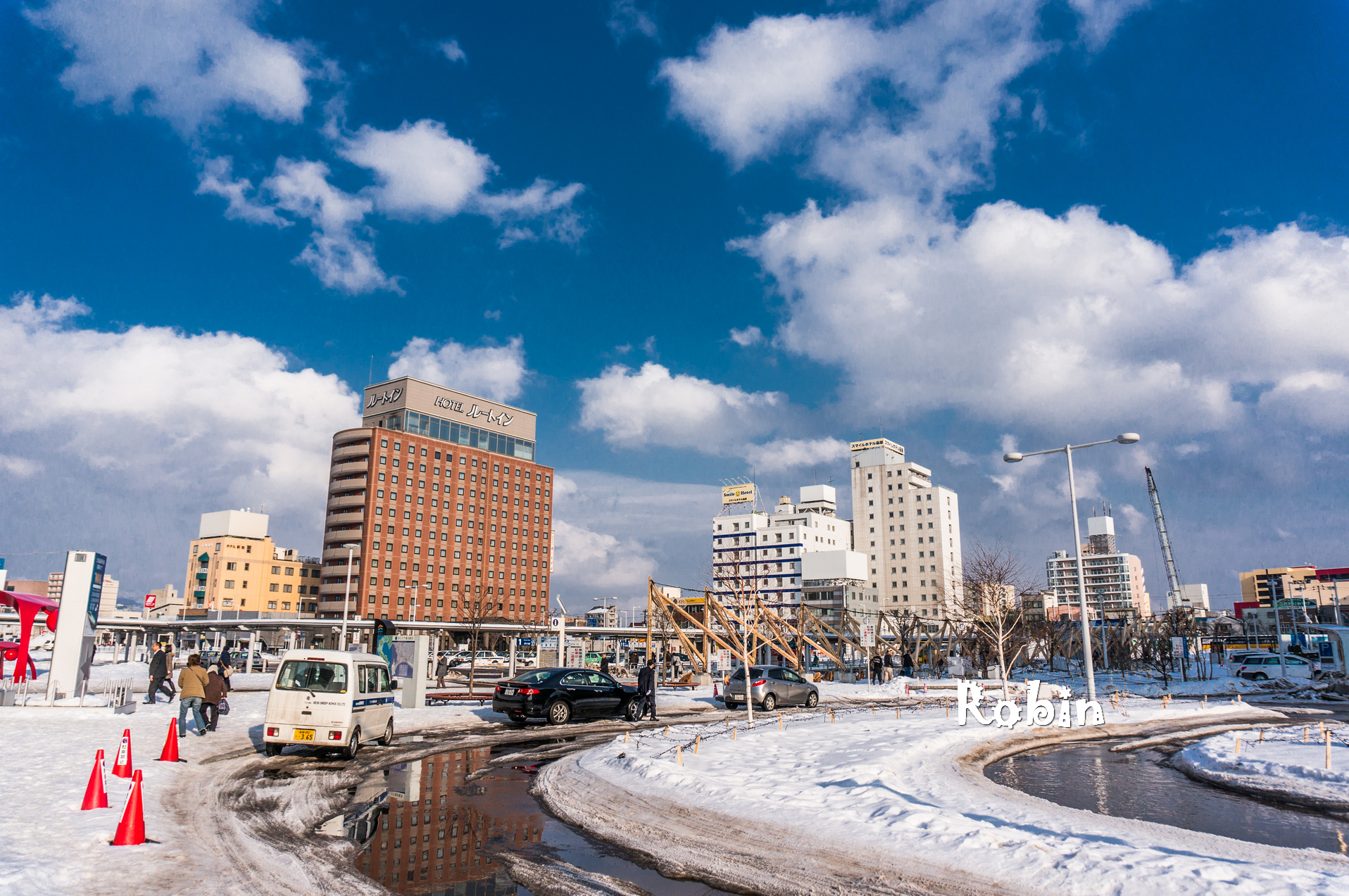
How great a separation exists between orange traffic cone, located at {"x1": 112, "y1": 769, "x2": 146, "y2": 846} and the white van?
250 inches

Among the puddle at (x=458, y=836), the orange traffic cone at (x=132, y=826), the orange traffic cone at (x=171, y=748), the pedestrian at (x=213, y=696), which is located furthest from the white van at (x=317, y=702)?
the orange traffic cone at (x=132, y=826)

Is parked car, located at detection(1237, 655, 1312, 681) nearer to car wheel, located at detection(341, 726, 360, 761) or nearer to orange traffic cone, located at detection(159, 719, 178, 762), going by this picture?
car wheel, located at detection(341, 726, 360, 761)

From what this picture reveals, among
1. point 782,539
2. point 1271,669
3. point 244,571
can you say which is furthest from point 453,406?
point 1271,669

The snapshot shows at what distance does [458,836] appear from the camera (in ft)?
32.4

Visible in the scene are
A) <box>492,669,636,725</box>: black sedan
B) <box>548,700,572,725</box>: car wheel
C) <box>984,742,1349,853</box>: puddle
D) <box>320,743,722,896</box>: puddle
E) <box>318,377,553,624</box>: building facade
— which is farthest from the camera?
<box>318,377,553,624</box>: building facade

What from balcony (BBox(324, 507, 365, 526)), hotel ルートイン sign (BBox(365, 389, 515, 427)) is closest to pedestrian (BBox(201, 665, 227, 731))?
balcony (BBox(324, 507, 365, 526))

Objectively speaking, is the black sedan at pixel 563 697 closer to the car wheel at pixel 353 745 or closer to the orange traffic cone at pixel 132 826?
the car wheel at pixel 353 745

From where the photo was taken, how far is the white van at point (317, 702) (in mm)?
15203

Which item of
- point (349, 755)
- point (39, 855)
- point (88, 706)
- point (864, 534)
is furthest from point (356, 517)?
point (39, 855)

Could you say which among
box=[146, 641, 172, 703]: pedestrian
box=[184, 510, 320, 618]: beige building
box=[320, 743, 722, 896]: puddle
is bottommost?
box=[320, 743, 722, 896]: puddle

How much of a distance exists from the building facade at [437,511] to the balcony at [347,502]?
176 millimetres

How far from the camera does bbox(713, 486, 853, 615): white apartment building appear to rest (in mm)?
149375

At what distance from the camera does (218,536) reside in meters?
141

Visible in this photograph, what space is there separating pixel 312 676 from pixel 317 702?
49 centimetres
